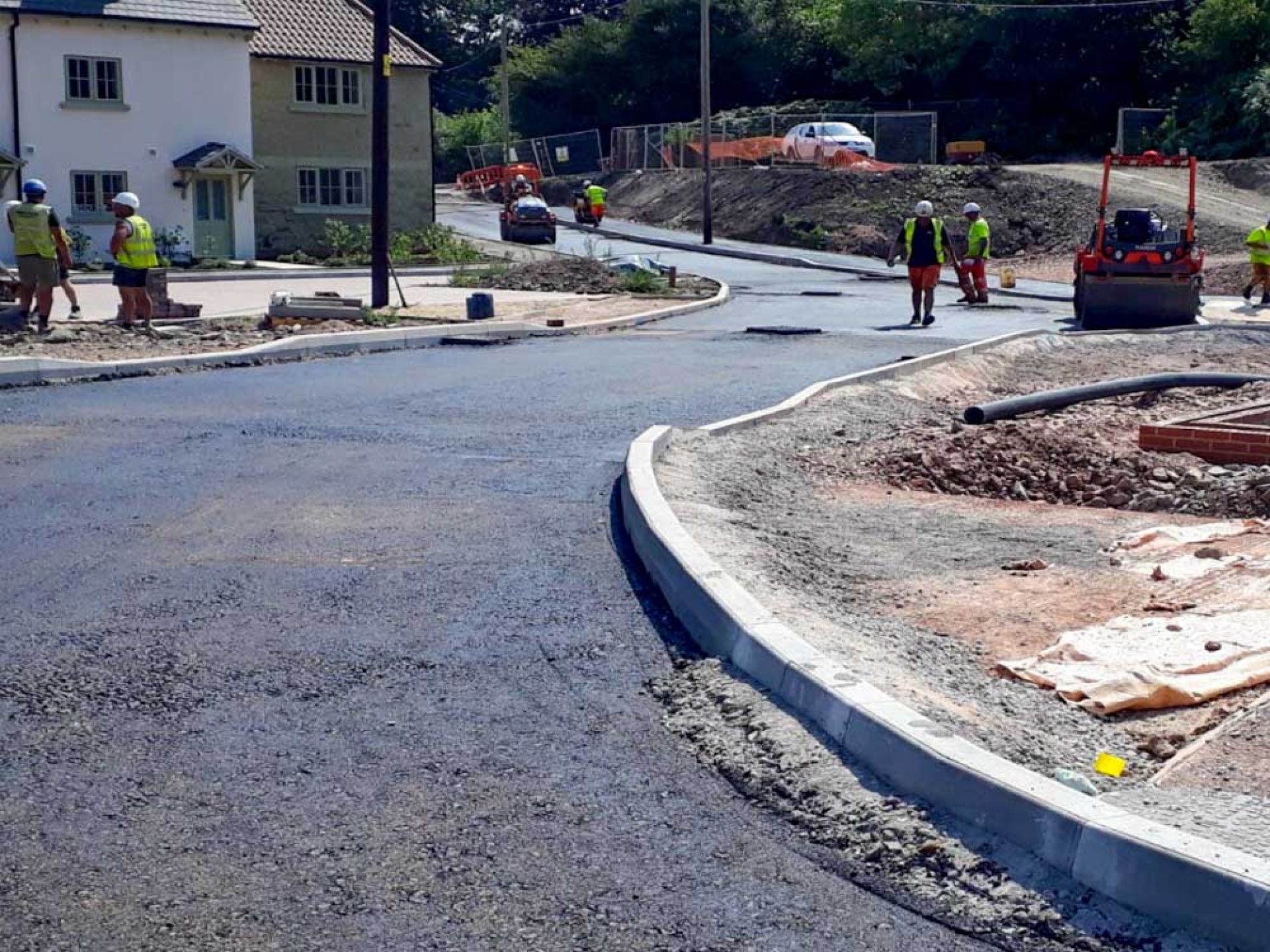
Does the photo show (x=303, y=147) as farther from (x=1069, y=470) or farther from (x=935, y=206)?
(x=1069, y=470)

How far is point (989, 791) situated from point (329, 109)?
142ft

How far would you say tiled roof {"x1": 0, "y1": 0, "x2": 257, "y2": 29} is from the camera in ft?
126

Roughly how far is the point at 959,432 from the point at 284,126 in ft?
114

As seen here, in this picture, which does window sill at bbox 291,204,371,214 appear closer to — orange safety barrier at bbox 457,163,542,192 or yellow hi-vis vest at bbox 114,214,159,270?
orange safety barrier at bbox 457,163,542,192

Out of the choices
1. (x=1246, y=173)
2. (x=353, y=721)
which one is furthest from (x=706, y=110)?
(x=353, y=721)

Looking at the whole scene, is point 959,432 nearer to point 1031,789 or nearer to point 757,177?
point 1031,789

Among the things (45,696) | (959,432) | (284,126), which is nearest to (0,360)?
(959,432)

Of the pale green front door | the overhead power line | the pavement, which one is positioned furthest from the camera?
the overhead power line

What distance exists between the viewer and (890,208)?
48281 mm

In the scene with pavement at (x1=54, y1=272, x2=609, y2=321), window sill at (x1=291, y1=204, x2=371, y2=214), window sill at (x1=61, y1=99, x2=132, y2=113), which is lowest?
pavement at (x1=54, y1=272, x2=609, y2=321)

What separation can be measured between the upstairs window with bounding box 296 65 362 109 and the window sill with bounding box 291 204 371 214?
2.55 m

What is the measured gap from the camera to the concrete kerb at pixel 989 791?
4324mm

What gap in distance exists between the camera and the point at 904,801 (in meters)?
5.25

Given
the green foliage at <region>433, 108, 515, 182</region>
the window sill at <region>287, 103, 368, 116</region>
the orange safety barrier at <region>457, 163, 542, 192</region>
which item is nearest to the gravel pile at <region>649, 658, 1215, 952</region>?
the window sill at <region>287, 103, 368, 116</region>
